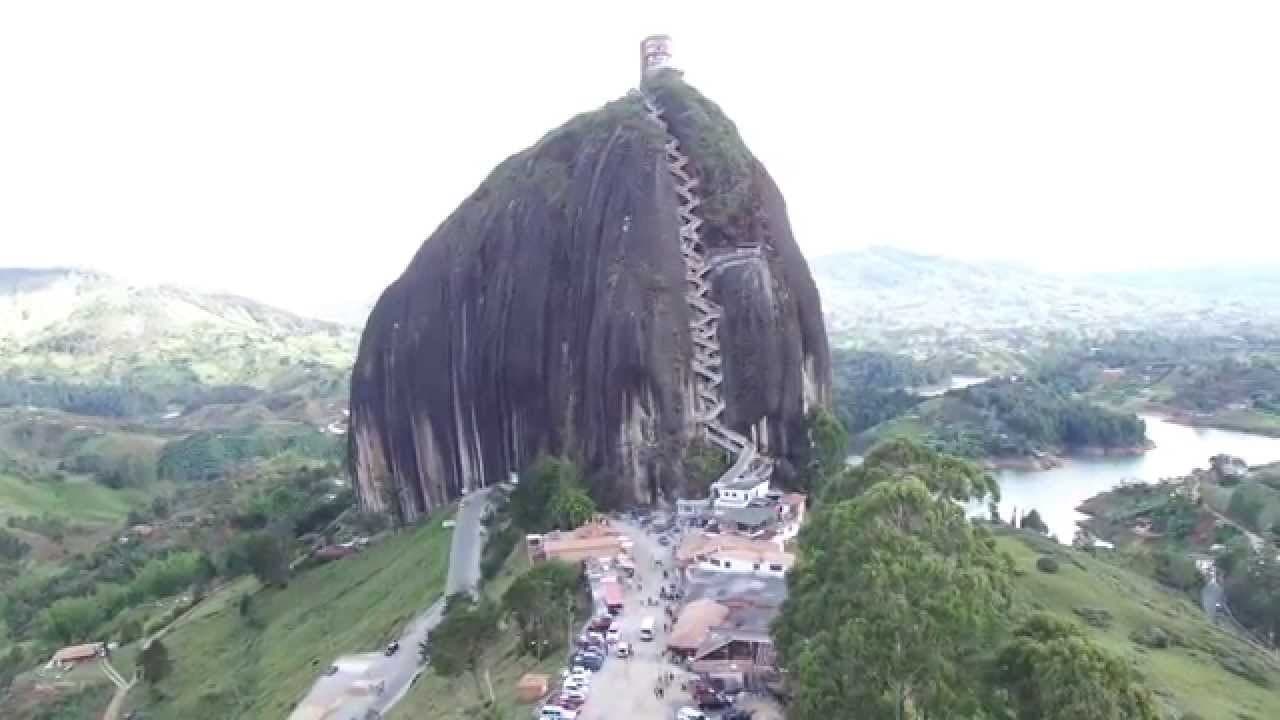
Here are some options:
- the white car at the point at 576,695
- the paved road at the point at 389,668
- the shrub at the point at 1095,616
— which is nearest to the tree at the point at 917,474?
the white car at the point at 576,695

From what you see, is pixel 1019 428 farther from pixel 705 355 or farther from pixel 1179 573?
pixel 705 355

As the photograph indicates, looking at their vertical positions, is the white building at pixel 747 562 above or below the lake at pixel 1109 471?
above

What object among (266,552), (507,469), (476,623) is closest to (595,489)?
(507,469)

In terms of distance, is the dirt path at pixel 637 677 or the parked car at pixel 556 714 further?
the dirt path at pixel 637 677

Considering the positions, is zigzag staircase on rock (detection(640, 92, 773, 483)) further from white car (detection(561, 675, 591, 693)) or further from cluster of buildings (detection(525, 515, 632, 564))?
white car (detection(561, 675, 591, 693))

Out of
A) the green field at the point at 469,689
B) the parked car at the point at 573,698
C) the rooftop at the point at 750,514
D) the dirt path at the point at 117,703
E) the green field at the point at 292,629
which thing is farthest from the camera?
the dirt path at the point at 117,703

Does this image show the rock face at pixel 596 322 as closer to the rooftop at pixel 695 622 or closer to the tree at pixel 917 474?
the rooftop at pixel 695 622

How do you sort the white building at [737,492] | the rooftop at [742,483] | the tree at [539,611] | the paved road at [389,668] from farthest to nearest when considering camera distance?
the rooftop at [742,483] < the white building at [737,492] < the paved road at [389,668] < the tree at [539,611]

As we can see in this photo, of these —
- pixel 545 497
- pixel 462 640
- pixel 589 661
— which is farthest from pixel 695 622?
pixel 545 497
